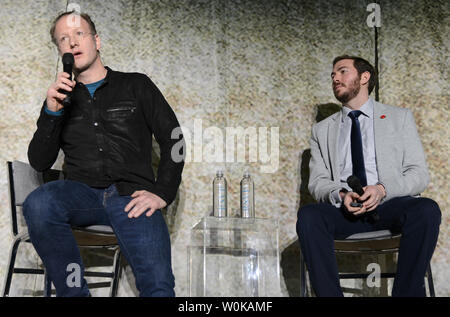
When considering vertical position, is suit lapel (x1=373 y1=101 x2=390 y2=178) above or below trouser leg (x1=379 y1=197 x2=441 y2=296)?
above

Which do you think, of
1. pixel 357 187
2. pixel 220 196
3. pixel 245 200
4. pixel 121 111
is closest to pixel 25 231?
pixel 121 111

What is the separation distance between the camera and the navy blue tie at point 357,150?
6.55ft

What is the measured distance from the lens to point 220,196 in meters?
2.22

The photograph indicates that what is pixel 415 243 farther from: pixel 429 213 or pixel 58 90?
pixel 58 90

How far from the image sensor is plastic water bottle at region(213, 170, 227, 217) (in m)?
2.20

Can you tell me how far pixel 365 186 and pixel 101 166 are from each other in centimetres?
109

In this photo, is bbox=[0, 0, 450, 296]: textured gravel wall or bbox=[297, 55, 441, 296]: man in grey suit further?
bbox=[0, 0, 450, 296]: textured gravel wall

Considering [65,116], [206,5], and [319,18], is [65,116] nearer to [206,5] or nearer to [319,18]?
[206,5]

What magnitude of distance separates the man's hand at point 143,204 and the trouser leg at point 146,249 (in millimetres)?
16

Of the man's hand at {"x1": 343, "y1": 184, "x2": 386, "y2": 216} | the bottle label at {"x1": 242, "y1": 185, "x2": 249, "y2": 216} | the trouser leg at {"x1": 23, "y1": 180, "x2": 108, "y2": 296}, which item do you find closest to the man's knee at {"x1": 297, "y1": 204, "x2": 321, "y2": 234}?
the man's hand at {"x1": 343, "y1": 184, "x2": 386, "y2": 216}

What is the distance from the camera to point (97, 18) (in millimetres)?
2506

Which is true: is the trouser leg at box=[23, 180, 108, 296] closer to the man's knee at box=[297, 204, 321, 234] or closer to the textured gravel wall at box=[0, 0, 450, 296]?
the man's knee at box=[297, 204, 321, 234]

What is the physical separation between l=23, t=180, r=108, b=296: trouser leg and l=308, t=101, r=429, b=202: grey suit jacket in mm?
1058

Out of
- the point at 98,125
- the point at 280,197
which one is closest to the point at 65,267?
the point at 98,125
